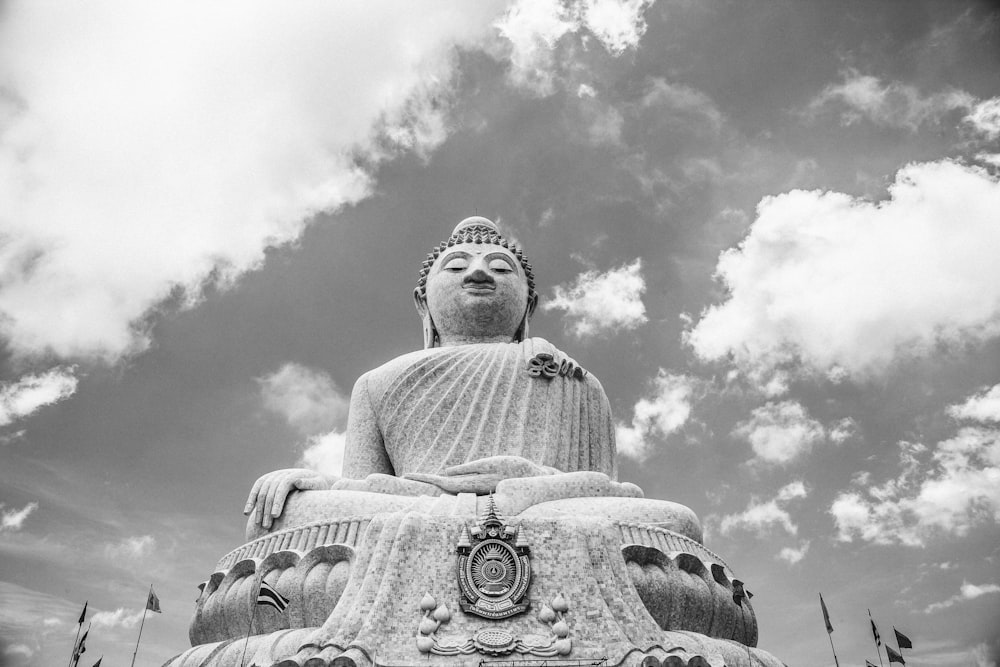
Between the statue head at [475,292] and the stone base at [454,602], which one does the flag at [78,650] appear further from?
the statue head at [475,292]

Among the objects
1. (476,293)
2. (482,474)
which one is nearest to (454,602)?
(482,474)

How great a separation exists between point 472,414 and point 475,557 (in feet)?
10.4

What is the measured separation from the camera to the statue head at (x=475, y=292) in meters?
11.0

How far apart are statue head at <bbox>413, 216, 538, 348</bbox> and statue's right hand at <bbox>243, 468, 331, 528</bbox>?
333 cm

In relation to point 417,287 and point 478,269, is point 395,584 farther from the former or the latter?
point 417,287

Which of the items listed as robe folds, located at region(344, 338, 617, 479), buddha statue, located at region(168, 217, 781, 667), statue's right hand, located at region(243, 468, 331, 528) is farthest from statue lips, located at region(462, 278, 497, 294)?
statue's right hand, located at region(243, 468, 331, 528)

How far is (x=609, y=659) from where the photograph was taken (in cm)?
624

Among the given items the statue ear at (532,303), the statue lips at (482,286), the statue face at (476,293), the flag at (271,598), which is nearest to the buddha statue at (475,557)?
the flag at (271,598)

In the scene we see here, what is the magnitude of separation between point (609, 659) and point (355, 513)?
2.59 m

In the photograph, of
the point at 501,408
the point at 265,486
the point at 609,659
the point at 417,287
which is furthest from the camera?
the point at 417,287

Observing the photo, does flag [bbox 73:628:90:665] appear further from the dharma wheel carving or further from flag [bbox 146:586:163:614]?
the dharma wheel carving

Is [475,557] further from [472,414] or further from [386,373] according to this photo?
[386,373]

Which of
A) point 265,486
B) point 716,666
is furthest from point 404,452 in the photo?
point 716,666

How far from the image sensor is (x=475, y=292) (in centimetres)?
1102
